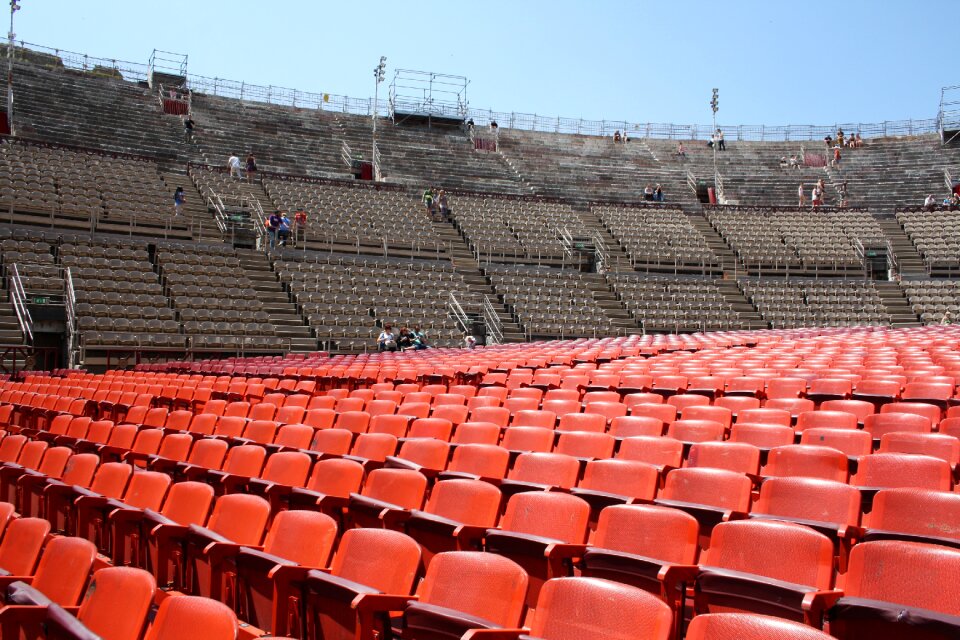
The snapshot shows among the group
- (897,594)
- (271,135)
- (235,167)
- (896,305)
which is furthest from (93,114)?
(897,594)

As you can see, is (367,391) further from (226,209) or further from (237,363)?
(226,209)

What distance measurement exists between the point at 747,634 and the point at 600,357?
11.4 meters

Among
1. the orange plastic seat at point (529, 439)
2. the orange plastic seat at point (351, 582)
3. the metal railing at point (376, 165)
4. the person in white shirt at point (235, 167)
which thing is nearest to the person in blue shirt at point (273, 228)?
the person in white shirt at point (235, 167)

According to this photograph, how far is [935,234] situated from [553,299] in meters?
14.9

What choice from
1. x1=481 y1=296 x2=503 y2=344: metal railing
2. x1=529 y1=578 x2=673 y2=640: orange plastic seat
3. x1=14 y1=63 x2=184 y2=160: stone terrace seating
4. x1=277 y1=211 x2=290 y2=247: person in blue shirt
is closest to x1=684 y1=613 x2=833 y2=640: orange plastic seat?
x1=529 y1=578 x2=673 y2=640: orange plastic seat

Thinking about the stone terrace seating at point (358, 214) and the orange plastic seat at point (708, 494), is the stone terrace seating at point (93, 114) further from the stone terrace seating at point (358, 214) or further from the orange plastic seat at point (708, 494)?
the orange plastic seat at point (708, 494)

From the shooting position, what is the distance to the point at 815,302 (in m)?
25.6

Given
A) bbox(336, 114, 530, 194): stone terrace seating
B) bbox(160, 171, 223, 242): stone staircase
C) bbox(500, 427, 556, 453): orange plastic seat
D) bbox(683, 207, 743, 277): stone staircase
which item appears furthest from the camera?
bbox(336, 114, 530, 194): stone terrace seating

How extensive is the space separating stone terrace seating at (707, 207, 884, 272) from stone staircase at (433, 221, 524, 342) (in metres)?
9.75

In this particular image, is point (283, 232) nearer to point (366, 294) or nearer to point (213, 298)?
point (366, 294)

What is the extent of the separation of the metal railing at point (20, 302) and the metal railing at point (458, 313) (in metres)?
9.91

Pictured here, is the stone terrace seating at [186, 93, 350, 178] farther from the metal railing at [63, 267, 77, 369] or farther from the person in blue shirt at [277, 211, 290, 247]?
the metal railing at [63, 267, 77, 369]

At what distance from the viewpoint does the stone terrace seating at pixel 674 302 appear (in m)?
23.7

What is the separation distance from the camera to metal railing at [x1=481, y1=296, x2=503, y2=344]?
21.5m
